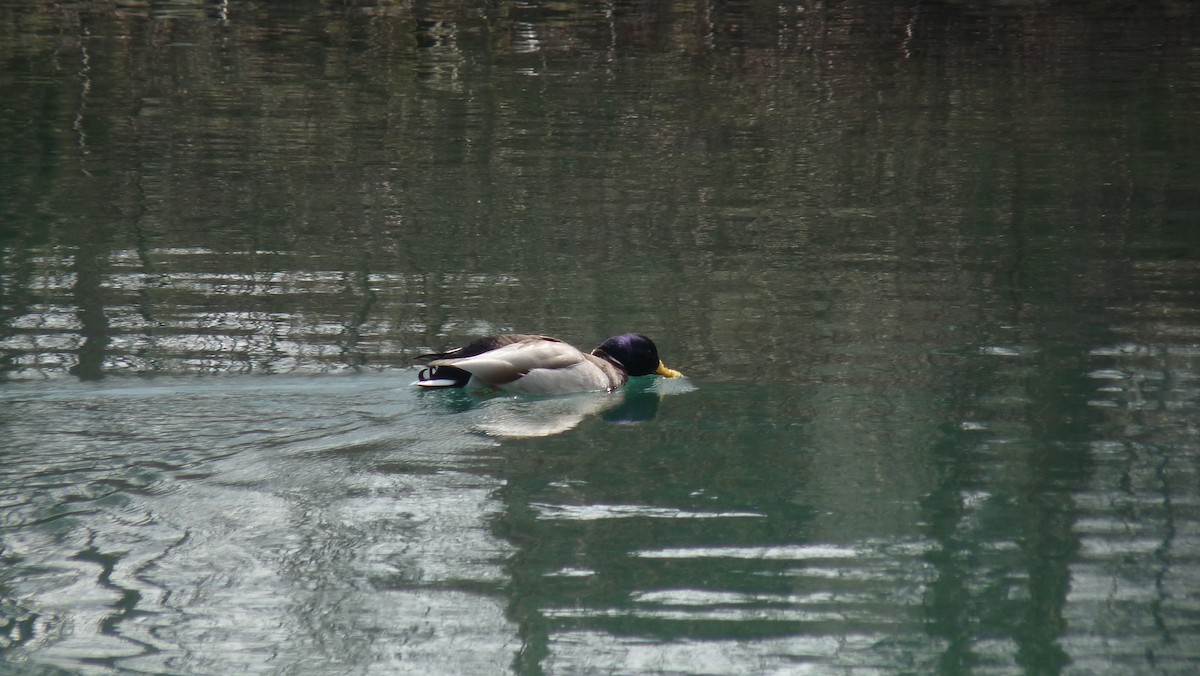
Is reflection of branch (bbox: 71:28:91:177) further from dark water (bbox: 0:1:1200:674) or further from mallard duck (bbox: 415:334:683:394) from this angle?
mallard duck (bbox: 415:334:683:394)

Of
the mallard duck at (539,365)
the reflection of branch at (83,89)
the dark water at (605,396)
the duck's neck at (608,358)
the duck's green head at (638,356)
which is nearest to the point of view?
the dark water at (605,396)

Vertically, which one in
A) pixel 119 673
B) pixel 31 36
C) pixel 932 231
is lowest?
pixel 119 673

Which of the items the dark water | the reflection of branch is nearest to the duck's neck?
the dark water

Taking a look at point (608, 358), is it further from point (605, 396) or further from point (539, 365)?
point (539, 365)

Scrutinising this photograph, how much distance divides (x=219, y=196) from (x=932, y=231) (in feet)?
20.9

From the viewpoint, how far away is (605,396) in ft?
29.1

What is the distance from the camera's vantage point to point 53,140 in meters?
16.2

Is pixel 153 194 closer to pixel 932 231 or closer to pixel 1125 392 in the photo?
pixel 932 231

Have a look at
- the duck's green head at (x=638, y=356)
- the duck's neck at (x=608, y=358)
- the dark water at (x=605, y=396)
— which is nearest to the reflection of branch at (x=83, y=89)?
the dark water at (x=605, y=396)

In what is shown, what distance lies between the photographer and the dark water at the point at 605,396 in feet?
18.8

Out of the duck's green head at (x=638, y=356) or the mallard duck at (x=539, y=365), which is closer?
the mallard duck at (x=539, y=365)

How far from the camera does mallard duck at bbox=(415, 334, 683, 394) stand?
8273 mm

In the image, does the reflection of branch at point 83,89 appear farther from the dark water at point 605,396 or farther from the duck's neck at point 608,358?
the duck's neck at point 608,358

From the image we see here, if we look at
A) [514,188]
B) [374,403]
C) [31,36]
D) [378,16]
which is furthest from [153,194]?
[378,16]
